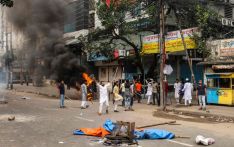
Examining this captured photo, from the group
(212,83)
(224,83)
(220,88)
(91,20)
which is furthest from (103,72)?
(224,83)

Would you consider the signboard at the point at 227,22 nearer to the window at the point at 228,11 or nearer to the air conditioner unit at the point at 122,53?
the window at the point at 228,11

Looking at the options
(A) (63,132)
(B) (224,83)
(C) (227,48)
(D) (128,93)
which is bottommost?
(A) (63,132)

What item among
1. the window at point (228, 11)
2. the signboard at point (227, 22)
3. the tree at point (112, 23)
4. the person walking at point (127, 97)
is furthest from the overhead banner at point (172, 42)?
the window at point (228, 11)

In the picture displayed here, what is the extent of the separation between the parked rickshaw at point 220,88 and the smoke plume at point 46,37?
445 inches

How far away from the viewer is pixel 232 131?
12.1m

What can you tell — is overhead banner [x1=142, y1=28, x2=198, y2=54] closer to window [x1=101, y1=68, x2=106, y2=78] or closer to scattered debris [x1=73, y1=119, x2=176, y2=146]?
window [x1=101, y1=68, x2=106, y2=78]

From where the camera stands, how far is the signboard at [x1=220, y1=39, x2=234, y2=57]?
66.7 ft

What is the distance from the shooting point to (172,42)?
2384cm

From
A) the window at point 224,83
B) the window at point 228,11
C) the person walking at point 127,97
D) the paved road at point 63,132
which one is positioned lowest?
the paved road at point 63,132

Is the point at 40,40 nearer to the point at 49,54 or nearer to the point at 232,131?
the point at 49,54

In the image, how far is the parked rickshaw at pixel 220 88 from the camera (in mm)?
19859

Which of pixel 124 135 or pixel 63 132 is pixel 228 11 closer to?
pixel 63 132

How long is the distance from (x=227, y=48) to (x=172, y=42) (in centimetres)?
419

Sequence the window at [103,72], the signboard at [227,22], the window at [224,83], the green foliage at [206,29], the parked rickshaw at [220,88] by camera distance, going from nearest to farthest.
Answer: the parked rickshaw at [220,88] → the window at [224,83] → the green foliage at [206,29] → the signboard at [227,22] → the window at [103,72]
